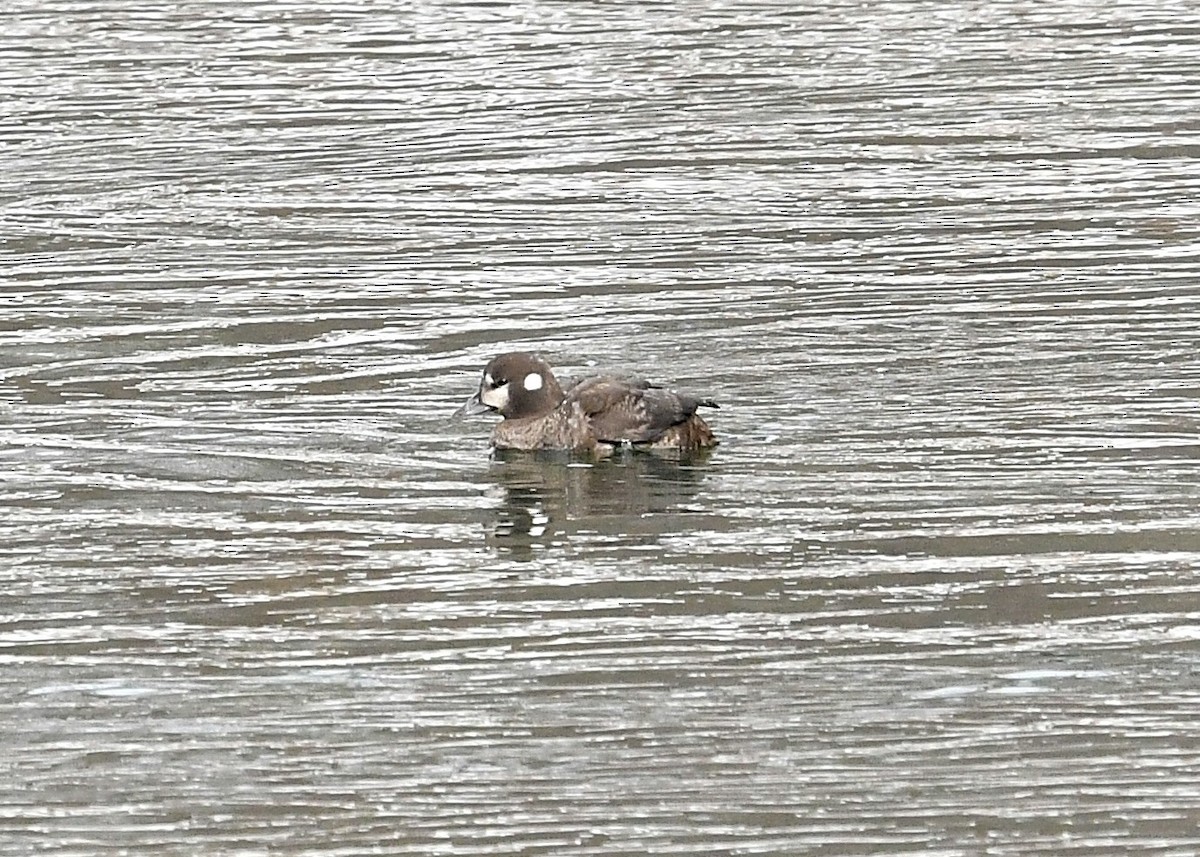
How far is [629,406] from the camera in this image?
1227 cm

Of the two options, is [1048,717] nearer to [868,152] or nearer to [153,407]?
[153,407]

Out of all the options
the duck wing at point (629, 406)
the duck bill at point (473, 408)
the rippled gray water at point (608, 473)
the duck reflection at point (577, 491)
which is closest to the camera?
the rippled gray water at point (608, 473)

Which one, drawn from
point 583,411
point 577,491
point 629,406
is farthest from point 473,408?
point 577,491

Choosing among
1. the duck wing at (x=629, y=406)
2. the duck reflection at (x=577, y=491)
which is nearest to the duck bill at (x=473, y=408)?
the duck reflection at (x=577, y=491)

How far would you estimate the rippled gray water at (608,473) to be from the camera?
8094 mm

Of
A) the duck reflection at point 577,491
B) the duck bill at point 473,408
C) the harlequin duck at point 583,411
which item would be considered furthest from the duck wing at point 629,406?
the duck bill at point 473,408

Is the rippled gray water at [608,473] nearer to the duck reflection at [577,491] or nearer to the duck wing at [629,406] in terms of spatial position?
the duck reflection at [577,491]

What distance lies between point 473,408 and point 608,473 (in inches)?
35.5

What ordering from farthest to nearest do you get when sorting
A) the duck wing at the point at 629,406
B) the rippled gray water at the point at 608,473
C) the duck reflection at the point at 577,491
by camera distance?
the duck wing at the point at 629,406 < the duck reflection at the point at 577,491 < the rippled gray water at the point at 608,473

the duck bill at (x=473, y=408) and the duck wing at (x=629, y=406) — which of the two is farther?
the duck bill at (x=473, y=408)

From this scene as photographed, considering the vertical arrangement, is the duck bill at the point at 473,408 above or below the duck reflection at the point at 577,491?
above

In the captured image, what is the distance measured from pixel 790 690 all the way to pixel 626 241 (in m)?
8.26

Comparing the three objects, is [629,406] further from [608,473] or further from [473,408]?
[473,408]

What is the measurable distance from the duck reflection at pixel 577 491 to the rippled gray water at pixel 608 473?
0.13ft
